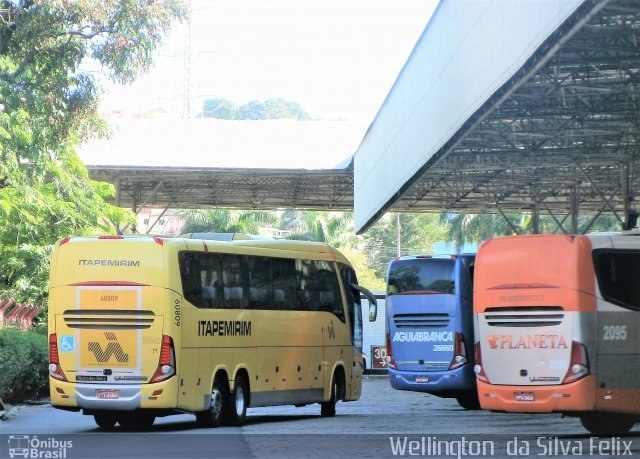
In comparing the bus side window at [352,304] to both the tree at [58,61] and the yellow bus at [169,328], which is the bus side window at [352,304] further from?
the tree at [58,61]

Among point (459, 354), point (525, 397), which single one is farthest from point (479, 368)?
point (459, 354)

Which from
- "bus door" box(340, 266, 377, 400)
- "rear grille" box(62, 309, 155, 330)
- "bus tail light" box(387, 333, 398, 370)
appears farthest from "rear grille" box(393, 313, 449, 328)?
"rear grille" box(62, 309, 155, 330)

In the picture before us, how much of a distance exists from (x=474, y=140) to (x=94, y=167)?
16.2 metres

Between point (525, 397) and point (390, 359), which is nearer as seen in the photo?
point (525, 397)

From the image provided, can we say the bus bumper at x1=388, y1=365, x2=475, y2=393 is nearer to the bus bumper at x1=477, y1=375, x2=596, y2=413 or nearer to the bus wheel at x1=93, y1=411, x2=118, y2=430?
the bus bumper at x1=477, y1=375, x2=596, y2=413

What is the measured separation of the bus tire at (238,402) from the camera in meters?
19.6

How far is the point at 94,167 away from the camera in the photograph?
42.7 meters

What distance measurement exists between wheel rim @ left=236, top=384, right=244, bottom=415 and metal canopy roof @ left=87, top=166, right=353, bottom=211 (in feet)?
78.3

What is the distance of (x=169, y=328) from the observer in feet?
58.4

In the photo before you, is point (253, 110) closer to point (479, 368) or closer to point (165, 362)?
point (165, 362)

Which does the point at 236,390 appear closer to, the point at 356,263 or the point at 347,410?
the point at 347,410

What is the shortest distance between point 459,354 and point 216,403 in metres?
7.77

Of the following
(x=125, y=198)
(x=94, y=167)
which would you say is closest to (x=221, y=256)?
(x=94, y=167)

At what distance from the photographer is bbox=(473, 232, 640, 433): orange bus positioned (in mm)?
16516
